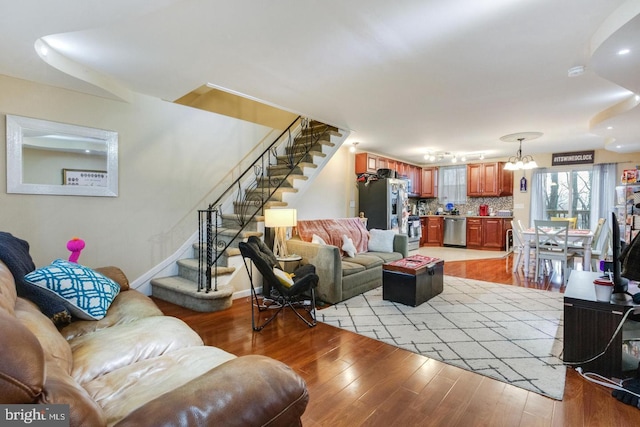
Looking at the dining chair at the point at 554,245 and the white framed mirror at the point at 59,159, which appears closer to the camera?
the white framed mirror at the point at 59,159

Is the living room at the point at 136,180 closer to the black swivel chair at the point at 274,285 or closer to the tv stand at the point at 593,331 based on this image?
the black swivel chair at the point at 274,285

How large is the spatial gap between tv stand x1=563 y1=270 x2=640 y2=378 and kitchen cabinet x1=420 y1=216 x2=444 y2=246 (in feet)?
21.6

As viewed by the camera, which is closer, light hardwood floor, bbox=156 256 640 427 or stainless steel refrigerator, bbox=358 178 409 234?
light hardwood floor, bbox=156 256 640 427

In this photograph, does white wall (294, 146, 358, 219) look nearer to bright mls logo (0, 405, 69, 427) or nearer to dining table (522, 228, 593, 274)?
dining table (522, 228, 593, 274)

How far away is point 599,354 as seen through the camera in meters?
2.18

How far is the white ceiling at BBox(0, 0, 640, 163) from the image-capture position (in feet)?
6.77

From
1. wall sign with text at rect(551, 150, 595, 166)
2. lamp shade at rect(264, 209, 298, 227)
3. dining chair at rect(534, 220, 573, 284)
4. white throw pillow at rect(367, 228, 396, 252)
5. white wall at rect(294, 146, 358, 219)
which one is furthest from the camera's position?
wall sign with text at rect(551, 150, 595, 166)

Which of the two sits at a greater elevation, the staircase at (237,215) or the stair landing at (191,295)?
the staircase at (237,215)

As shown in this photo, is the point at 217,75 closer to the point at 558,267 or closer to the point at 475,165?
the point at 558,267

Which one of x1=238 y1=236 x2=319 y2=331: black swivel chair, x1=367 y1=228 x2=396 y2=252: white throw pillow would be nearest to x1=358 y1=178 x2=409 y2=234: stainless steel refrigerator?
x1=367 y1=228 x2=396 y2=252: white throw pillow

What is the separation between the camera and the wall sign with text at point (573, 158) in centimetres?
712

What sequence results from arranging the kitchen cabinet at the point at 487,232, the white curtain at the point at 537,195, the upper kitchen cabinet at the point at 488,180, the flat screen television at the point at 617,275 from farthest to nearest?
the upper kitchen cabinet at the point at 488,180 < the kitchen cabinet at the point at 487,232 < the white curtain at the point at 537,195 < the flat screen television at the point at 617,275

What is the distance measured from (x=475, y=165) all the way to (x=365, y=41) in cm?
733

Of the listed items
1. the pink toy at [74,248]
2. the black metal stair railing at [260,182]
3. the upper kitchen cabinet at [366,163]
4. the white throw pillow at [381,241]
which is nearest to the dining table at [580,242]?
the white throw pillow at [381,241]
